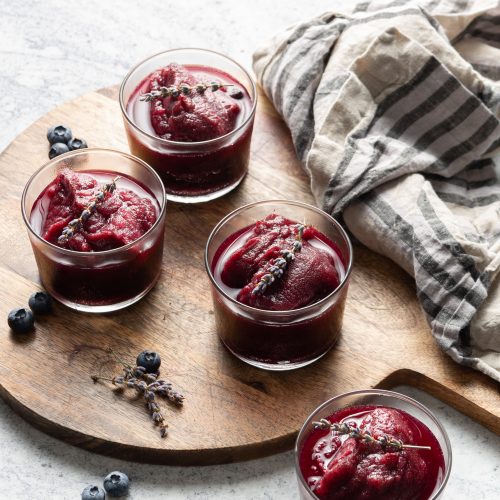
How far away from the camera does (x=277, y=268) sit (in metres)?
3.41

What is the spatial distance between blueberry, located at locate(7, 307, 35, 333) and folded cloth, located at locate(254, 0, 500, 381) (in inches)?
50.1

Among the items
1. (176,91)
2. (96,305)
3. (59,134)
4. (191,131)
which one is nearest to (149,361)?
(96,305)

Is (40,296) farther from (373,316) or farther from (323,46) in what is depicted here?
(323,46)

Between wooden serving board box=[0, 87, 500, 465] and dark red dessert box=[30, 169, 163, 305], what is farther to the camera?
dark red dessert box=[30, 169, 163, 305]

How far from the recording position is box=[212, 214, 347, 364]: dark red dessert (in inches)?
135

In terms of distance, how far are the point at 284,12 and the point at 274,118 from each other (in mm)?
991

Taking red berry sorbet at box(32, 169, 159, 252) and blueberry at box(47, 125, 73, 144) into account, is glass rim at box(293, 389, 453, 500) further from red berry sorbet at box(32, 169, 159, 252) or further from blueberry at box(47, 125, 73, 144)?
blueberry at box(47, 125, 73, 144)

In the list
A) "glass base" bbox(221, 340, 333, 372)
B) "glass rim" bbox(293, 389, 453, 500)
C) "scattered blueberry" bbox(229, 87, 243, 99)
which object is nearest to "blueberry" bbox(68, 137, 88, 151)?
"scattered blueberry" bbox(229, 87, 243, 99)

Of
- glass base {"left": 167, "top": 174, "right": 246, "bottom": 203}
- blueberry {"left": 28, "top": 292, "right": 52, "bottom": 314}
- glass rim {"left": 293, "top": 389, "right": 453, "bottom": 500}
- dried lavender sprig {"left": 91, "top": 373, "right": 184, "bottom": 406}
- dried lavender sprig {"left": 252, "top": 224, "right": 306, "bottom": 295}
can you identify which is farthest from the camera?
glass base {"left": 167, "top": 174, "right": 246, "bottom": 203}

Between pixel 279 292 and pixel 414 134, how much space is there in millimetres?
1183

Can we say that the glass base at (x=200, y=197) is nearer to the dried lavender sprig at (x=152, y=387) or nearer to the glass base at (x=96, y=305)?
the glass base at (x=96, y=305)

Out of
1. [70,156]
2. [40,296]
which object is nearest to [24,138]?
[70,156]

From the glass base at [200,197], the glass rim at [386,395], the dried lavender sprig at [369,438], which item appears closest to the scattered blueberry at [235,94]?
the glass base at [200,197]

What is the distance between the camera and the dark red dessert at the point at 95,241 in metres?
3.59
